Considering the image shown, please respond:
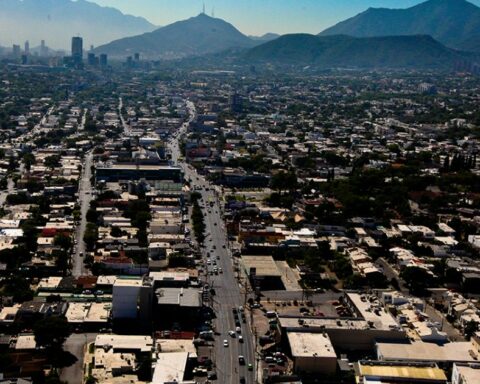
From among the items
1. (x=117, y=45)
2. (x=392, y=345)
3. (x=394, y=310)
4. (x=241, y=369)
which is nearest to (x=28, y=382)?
(x=241, y=369)

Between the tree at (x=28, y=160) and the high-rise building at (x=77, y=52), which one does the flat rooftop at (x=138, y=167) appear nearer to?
the tree at (x=28, y=160)

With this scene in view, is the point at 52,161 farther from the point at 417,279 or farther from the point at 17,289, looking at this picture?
the point at 417,279

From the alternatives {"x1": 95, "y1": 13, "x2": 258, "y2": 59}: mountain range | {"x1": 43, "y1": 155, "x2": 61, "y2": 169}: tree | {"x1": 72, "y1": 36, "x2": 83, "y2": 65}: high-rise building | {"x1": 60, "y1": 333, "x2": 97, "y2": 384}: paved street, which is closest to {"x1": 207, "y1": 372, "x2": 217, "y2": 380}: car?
{"x1": 60, "y1": 333, "x2": 97, "y2": 384}: paved street

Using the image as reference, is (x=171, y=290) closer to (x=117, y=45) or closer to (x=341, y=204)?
(x=341, y=204)

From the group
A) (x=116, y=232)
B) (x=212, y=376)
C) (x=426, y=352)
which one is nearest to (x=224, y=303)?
(x=212, y=376)

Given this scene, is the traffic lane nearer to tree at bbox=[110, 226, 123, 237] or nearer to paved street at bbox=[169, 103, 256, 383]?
paved street at bbox=[169, 103, 256, 383]
